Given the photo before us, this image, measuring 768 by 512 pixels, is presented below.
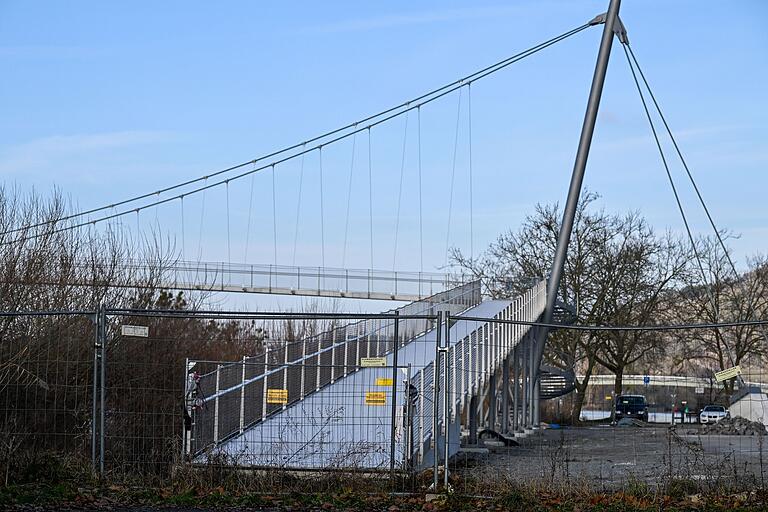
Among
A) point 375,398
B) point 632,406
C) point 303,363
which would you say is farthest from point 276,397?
point 632,406

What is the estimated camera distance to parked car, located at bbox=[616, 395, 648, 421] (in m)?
41.7

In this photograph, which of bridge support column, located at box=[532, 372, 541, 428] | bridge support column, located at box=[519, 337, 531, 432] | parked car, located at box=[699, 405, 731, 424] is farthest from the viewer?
parked car, located at box=[699, 405, 731, 424]

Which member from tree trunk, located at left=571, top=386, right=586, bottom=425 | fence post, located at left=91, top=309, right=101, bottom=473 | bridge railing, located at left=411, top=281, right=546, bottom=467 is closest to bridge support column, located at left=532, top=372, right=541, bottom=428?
bridge railing, located at left=411, top=281, right=546, bottom=467

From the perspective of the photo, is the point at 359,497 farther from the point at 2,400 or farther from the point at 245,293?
the point at 245,293

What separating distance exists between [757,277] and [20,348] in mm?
35370

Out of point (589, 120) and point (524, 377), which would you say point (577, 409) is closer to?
point (524, 377)

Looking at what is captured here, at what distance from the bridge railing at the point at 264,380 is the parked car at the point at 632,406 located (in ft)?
74.9

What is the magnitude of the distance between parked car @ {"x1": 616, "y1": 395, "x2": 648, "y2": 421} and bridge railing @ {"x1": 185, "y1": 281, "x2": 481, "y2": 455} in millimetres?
22826

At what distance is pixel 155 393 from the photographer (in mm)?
13781

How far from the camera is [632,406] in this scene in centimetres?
4416

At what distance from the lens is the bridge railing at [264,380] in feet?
42.5

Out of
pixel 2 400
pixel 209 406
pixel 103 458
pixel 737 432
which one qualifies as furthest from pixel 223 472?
pixel 737 432

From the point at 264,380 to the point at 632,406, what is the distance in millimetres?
32483

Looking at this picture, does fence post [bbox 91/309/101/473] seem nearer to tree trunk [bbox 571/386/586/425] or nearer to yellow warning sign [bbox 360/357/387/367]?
yellow warning sign [bbox 360/357/387/367]
